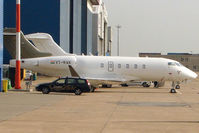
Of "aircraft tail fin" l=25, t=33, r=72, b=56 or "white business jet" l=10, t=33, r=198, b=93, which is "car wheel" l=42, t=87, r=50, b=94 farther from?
"aircraft tail fin" l=25, t=33, r=72, b=56

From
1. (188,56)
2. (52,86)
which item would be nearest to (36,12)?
(52,86)

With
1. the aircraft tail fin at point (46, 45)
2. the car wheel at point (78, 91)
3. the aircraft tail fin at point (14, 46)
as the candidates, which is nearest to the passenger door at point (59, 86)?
the car wheel at point (78, 91)

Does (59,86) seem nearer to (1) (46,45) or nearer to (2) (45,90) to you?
(2) (45,90)

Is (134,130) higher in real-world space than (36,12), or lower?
lower

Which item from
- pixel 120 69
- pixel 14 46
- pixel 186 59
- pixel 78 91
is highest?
pixel 14 46

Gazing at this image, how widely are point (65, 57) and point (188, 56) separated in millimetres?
125563

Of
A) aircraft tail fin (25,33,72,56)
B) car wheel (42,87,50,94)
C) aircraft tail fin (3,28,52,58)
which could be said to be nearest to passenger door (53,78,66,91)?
car wheel (42,87,50,94)

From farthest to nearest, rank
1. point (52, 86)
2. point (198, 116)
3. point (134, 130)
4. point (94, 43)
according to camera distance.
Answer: point (94, 43)
point (52, 86)
point (198, 116)
point (134, 130)

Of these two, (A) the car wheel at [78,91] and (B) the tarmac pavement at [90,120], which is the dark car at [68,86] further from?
(B) the tarmac pavement at [90,120]

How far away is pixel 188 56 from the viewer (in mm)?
160875

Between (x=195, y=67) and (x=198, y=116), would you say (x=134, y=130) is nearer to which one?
(x=198, y=116)

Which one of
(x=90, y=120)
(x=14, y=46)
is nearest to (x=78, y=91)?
(x=14, y=46)

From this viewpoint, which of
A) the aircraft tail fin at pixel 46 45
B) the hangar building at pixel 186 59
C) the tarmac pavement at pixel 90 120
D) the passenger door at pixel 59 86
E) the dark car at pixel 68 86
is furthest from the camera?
the hangar building at pixel 186 59

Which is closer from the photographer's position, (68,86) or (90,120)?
(90,120)
